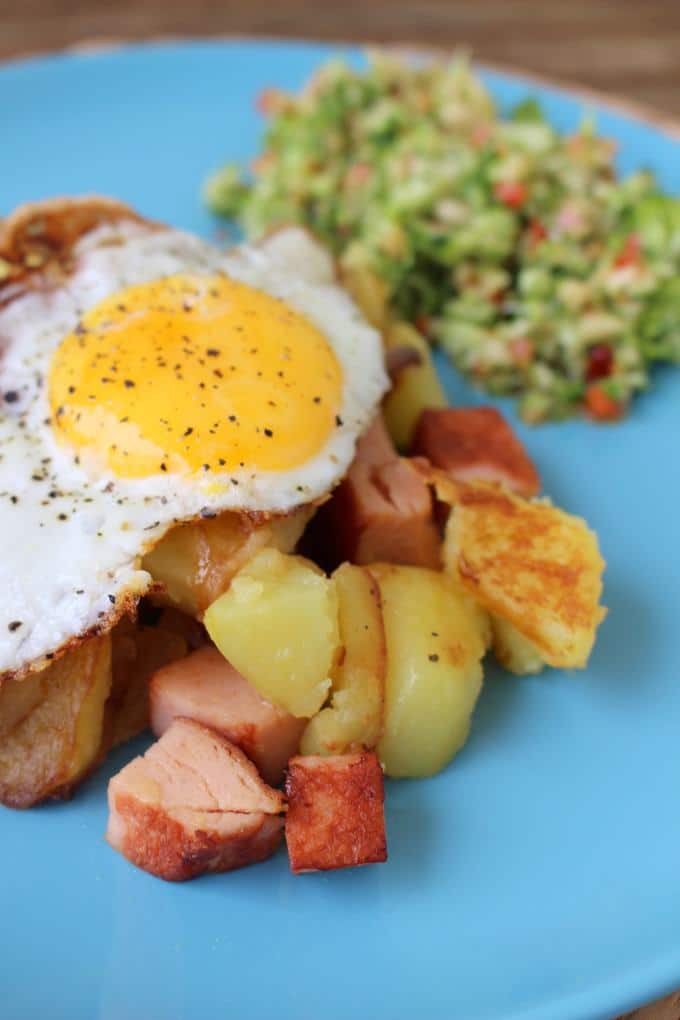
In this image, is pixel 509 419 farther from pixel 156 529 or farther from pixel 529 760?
pixel 156 529

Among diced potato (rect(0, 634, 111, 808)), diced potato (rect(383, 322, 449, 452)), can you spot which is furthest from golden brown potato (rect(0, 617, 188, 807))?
diced potato (rect(383, 322, 449, 452))

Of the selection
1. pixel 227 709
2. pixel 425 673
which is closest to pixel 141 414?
pixel 227 709

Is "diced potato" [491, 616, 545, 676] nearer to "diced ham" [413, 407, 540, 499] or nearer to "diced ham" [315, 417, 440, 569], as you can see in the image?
"diced ham" [315, 417, 440, 569]

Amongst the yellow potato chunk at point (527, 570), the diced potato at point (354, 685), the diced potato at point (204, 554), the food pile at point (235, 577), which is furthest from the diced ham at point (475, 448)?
the diced potato at point (204, 554)

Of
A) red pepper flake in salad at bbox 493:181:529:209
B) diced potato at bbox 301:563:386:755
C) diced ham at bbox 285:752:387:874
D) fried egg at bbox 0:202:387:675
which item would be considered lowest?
diced ham at bbox 285:752:387:874

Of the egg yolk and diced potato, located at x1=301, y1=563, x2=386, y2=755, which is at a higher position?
the egg yolk

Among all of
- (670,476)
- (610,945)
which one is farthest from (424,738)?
(670,476)

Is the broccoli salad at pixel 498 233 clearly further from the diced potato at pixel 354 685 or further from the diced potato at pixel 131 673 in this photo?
the diced potato at pixel 131 673

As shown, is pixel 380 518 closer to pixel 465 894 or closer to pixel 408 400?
pixel 408 400
